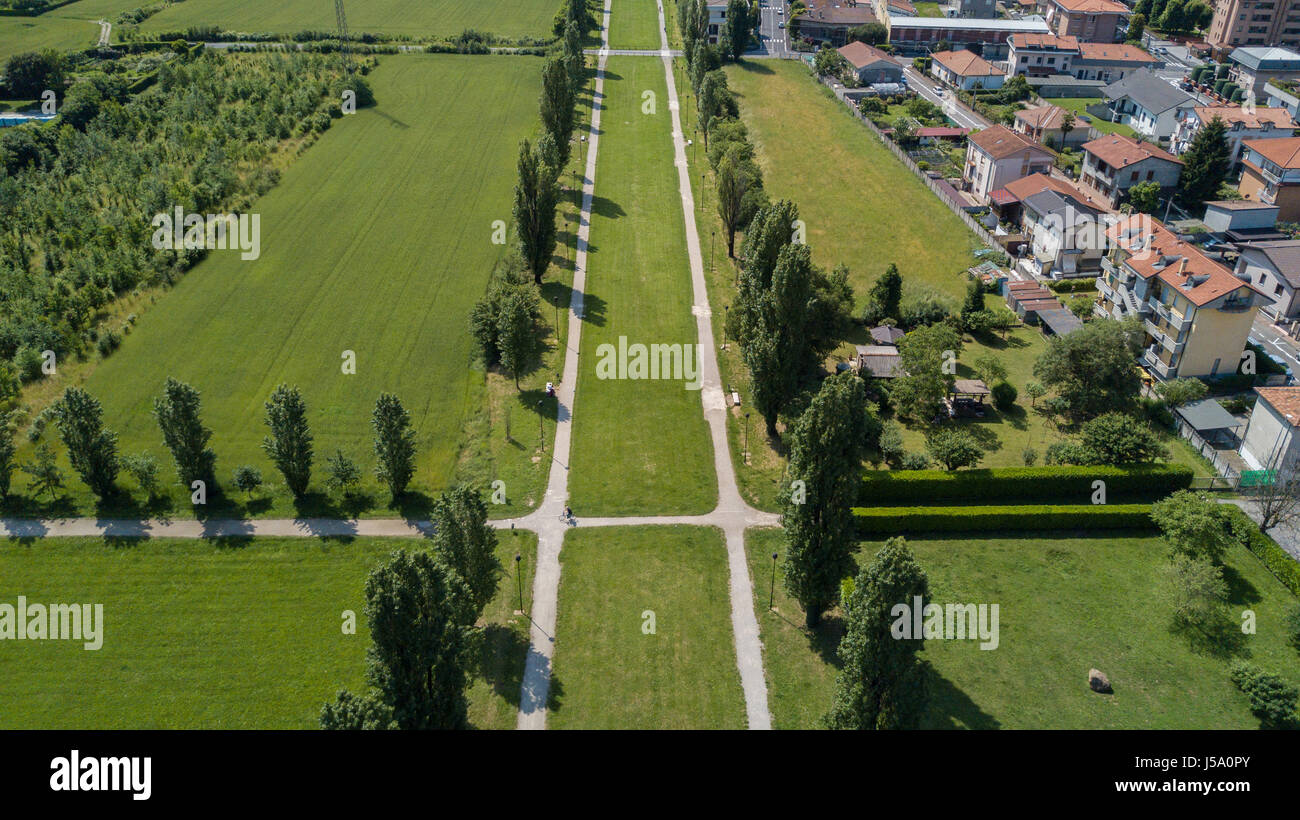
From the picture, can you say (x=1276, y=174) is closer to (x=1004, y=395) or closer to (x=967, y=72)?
(x=967, y=72)

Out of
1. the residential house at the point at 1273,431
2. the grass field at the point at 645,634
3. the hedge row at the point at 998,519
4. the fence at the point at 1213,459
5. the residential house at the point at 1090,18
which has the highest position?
the residential house at the point at 1090,18

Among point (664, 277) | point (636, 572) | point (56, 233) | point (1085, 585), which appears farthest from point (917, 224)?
point (56, 233)

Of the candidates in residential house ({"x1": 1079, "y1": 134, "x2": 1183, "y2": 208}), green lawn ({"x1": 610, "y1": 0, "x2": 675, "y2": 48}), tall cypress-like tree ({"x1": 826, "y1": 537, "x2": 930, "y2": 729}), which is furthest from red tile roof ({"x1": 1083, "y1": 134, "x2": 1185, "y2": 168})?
tall cypress-like tree ({"x1": 826, "y1": 537, "x2": 930, "y2": 729})

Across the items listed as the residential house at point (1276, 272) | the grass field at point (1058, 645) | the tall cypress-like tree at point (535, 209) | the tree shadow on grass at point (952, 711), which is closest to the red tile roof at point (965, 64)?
the residential house at point (1276, 272)

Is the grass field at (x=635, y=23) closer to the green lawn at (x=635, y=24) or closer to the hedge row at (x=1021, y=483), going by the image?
the green lawn at (x=635, y=24)

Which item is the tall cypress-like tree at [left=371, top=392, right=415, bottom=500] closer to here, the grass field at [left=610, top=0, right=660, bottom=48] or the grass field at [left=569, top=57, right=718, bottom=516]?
the grass field at [left=569, top=57, right=718, bottom=516]

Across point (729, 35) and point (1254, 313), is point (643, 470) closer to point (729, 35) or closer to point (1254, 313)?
point (1254, 313)
